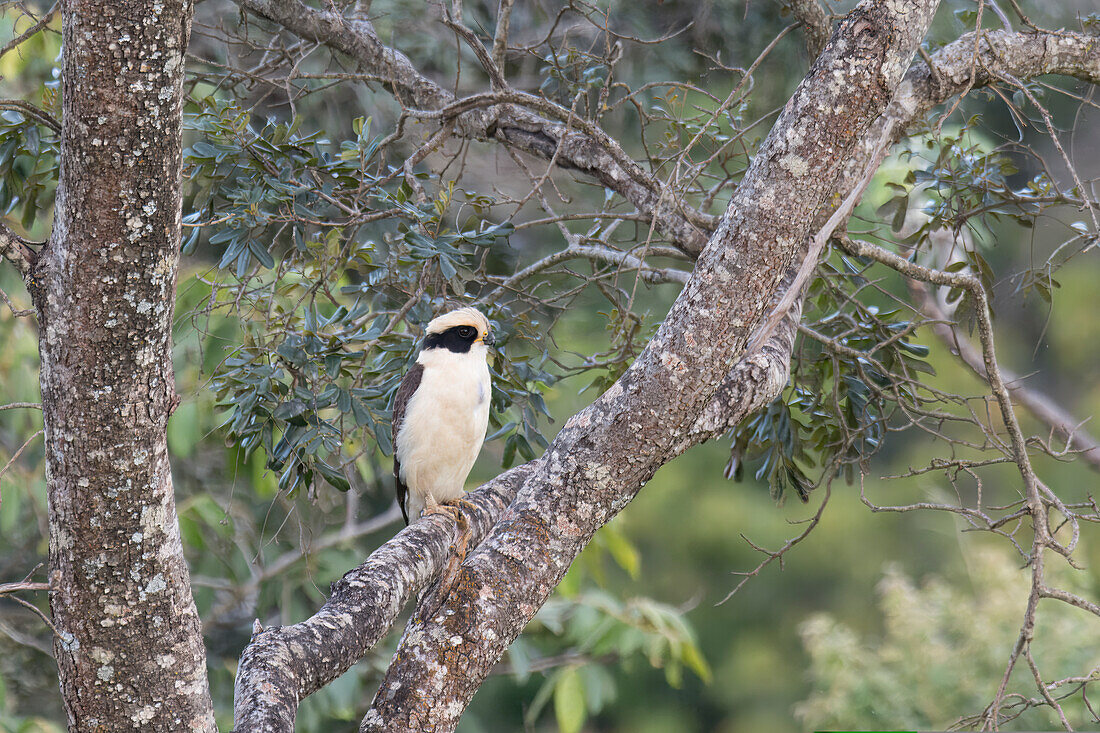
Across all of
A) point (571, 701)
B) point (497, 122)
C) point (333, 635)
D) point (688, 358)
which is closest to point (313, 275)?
point (497, 122)

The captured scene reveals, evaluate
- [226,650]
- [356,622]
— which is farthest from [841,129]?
[226,650]

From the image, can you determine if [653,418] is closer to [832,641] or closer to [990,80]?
[990,80]

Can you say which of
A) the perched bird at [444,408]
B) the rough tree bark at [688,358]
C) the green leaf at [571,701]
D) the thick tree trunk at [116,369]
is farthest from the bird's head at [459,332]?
the green leaf at [571,701]

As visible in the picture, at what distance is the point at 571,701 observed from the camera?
12.2 ft

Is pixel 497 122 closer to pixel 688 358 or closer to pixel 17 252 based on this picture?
pixel 688 358

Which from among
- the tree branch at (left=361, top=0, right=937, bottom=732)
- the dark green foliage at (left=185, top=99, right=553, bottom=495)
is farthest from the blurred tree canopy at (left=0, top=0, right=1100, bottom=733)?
the tree branch at (left=361, top=0, right=937, bottom=732)

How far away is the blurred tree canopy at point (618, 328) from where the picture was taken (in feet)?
6.09

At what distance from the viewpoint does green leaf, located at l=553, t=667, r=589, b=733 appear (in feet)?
12.0

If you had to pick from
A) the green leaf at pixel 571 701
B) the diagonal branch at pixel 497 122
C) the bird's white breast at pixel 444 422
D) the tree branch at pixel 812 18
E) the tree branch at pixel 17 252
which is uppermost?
the tree branch at pixel 812 18

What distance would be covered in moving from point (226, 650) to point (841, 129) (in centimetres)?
369

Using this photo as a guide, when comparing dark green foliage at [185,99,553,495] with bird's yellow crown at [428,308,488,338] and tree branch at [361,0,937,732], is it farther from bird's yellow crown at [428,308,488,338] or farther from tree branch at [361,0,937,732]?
tree branch at [361,0,937,732]

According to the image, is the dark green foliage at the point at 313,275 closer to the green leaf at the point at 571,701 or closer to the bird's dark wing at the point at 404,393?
the bird's dark wing at the point at 404,393

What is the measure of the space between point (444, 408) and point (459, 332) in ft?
0.66

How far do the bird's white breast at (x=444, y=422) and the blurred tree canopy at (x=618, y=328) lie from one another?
0.08m
